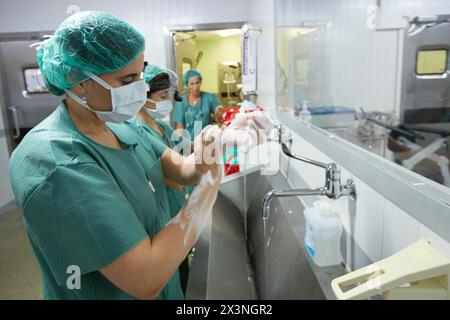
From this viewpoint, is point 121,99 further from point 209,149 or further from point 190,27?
point 190,27

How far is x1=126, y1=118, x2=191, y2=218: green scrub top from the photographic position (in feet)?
4.41

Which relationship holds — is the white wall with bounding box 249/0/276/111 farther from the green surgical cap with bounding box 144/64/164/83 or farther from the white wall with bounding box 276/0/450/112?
the green surgical cap with bounding box 144/64/164/83

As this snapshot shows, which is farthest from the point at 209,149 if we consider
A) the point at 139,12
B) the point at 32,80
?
the point at 32,80

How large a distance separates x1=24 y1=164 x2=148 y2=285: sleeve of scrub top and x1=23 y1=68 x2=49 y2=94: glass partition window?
3423mm

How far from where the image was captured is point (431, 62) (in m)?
1.54

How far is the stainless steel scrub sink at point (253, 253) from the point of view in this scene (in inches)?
38.8

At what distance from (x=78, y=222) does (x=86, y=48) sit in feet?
1.31

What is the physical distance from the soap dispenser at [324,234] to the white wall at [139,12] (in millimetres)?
2783

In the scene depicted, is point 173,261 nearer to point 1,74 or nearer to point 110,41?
point 110,41

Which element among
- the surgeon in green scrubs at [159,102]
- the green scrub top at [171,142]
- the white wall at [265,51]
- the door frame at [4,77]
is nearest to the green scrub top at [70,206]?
the green scrub top at [171,142]

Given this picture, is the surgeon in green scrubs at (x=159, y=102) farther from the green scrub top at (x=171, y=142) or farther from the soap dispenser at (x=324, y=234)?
the soap dispenser at (x=324, y=234)

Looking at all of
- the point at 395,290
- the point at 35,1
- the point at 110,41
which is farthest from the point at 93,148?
the point at 35,1
